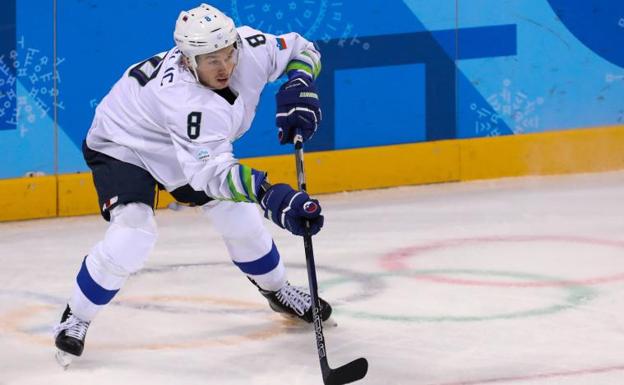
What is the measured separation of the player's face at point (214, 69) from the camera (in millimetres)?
3912

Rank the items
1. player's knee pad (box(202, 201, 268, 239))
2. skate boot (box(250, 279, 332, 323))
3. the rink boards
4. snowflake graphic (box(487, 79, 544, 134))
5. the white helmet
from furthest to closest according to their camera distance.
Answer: snowflake graphic (box(487, 79, 544, 134)) < the rink boards < skate boot (box(250, 279, 332, 323)) < player's knee pad (box(202, 201, 268, 239)) < the white helmet

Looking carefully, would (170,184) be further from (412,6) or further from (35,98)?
(412,6)

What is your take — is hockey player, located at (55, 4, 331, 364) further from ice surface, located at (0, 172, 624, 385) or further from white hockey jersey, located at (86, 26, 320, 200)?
ice surface, located at (0, 172, 624, 385)

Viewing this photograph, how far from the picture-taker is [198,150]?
3783 millimetres

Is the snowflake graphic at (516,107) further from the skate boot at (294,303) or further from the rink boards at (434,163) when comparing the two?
the skate boot at (294,303)

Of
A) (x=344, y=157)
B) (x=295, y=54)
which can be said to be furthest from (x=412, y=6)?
(x=295, y=54)

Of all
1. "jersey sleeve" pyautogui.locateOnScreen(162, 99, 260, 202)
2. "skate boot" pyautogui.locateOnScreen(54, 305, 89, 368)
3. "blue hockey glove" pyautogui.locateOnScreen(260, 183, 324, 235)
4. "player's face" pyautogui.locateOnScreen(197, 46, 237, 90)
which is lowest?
"skate boot" pyautogui.locateOnScreen(54, 305, 89, 368)

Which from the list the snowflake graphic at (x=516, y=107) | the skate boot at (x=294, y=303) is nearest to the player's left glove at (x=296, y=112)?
the skate boot at (x=294, y=303)

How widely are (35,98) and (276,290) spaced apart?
7.69ft

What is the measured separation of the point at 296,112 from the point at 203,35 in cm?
37

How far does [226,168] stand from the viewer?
379cm

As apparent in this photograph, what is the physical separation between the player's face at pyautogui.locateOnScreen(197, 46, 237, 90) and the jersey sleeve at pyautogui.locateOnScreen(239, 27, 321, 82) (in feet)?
1.03

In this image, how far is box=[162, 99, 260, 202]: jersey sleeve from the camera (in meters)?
3.77

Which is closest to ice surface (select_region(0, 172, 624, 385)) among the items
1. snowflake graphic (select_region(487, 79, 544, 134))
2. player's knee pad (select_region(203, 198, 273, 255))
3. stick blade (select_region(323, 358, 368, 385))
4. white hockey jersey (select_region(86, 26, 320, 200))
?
stick blade (select_region(323, 358, 368, 385))
